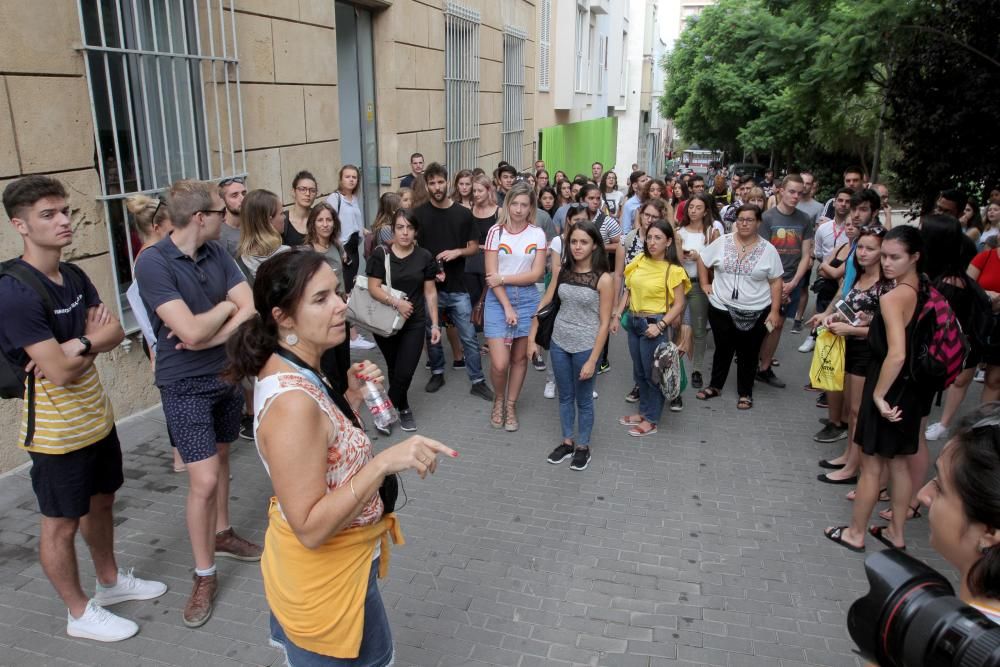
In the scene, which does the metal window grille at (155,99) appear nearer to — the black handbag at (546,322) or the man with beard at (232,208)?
the man with beard at (232,208)

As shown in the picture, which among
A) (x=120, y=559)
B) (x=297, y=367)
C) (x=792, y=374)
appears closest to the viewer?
(x=297, y=367)

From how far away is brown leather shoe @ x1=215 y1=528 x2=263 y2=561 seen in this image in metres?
3.78

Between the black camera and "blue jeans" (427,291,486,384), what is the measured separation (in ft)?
16.3

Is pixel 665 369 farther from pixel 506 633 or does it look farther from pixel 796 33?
pixel 796 33

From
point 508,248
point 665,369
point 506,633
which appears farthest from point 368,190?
point 506,633

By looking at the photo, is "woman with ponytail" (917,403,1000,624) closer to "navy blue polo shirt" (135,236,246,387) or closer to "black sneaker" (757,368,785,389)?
"navy blue polo shirt" (135,236,246,387)

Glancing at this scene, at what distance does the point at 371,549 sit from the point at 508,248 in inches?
149

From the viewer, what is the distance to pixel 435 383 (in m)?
6.57

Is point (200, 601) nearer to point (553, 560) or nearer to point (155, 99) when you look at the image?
point (553, 560)

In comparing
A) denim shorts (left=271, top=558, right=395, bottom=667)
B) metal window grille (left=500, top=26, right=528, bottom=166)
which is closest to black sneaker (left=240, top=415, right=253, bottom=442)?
denim shorts (left=271, top=558, right=395, bottom=667)

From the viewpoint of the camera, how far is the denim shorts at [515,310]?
5.65 m

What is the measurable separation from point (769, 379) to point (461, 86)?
25.5 ft

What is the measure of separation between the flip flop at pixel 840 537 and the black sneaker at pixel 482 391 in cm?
296

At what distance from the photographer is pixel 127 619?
3.30 metres
